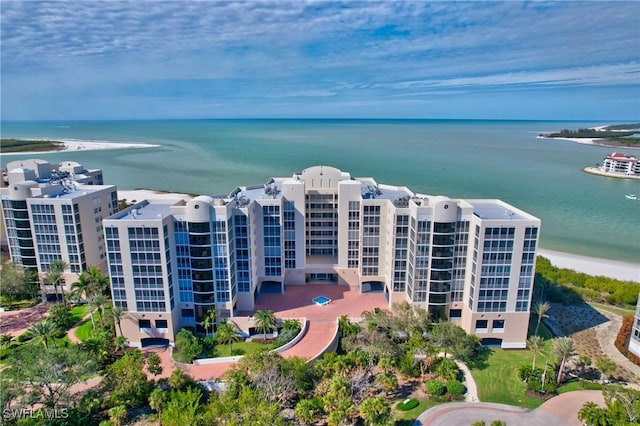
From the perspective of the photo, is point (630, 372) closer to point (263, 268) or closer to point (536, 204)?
point (263, 268)

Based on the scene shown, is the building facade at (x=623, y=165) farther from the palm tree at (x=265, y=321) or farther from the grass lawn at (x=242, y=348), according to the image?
the grass lawn at (x=242, y=348)

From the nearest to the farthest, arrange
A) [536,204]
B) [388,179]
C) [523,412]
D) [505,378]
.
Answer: [523,412]
[505,378]
[536,204]
[388,179]

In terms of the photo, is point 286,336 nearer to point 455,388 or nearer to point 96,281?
point 455,388

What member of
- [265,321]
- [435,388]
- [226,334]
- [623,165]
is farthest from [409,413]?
[623,165]

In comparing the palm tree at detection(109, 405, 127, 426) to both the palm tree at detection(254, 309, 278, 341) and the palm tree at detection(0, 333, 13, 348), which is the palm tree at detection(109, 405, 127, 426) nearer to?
the palm tree at detection(254, 309, 278, 341)

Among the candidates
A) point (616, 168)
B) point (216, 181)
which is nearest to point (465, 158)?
point (616, 168)

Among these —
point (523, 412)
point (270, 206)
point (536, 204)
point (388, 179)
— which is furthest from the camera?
point (388, 179)
